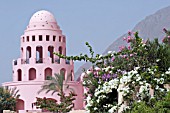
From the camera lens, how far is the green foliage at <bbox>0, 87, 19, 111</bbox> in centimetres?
4338

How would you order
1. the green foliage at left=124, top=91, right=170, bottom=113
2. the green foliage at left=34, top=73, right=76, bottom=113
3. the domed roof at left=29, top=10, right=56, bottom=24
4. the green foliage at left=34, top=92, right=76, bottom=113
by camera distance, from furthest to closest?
the domed roof at left=29, top=10, right=56, bottom=24 < the green foliage at left=34, top=73, right=76, bottom=113 < the green foliage at left=34, top=92, right=76, bottom=113 < the green foliage at left=124, top=91, right=170, bottom=113

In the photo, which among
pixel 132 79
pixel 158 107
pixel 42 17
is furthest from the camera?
pixel 42 17

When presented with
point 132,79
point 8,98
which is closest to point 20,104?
point 8,98

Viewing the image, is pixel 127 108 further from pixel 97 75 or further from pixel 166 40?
pixel 166 40

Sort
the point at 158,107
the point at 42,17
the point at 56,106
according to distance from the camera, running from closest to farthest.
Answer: the point at 158,107, the point at 56,106, the point at 42,17

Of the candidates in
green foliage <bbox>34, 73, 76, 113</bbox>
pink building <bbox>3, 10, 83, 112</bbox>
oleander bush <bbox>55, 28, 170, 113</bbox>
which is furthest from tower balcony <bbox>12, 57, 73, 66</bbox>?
oleander bush <bbox>55, 28, 170, 113</bbox>

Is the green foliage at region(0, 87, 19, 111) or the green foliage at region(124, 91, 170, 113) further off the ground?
the green foliage at region(0, 87, 19, 111)

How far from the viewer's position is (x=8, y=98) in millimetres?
43688

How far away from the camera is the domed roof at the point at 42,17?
47003mm

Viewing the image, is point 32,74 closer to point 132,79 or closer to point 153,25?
point 132,79

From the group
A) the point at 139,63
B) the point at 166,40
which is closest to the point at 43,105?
the point at 166,40

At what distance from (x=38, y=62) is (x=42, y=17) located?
4226 millimetres

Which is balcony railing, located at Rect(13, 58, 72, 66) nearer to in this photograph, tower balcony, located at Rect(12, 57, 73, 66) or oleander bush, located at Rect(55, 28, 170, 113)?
tower balcony, located at Rect(12, 57, 73, 66)

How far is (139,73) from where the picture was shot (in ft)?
39.3
